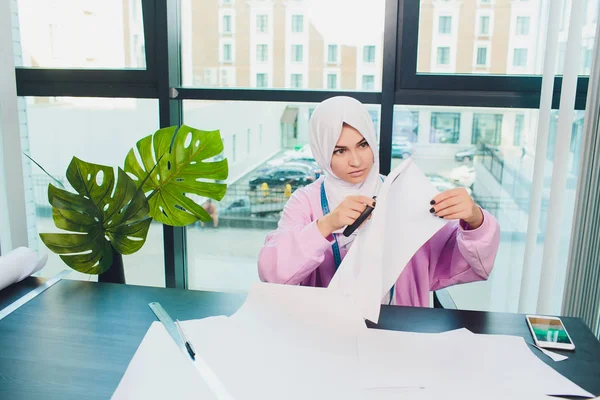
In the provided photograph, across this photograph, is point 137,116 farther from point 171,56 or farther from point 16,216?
point 16,216

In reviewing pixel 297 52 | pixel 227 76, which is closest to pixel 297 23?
pixel 297 52

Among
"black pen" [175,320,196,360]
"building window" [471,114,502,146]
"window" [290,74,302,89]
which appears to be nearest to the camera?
"black pen" [175,320,196,360]

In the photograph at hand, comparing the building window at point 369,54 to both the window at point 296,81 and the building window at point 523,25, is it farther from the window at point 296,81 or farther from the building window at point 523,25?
the building window at point 523,25

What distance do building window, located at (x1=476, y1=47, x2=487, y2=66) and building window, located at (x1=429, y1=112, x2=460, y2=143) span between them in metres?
0.22

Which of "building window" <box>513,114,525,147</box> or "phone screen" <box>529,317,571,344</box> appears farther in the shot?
"building window" <box>513,114,525,147</box>

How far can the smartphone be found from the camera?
3.58 ft

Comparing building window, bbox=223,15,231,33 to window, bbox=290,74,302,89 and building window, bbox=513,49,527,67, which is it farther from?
building window, bbox=513,49,527,67

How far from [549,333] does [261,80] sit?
1.63 m

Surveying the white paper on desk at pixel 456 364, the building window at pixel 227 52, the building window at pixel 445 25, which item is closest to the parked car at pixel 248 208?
the building window at pixel 227 52

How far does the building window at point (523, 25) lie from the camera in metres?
2.14

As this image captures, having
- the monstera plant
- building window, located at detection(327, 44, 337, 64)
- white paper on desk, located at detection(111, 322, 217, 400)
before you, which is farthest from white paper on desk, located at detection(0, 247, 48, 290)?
building window, located at detection(327, 44, 337, 64)

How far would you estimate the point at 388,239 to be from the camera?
4.14 feet

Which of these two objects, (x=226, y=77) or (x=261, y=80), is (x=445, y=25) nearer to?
(x=261, y=80)

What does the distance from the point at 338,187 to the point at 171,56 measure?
3.62 feet
